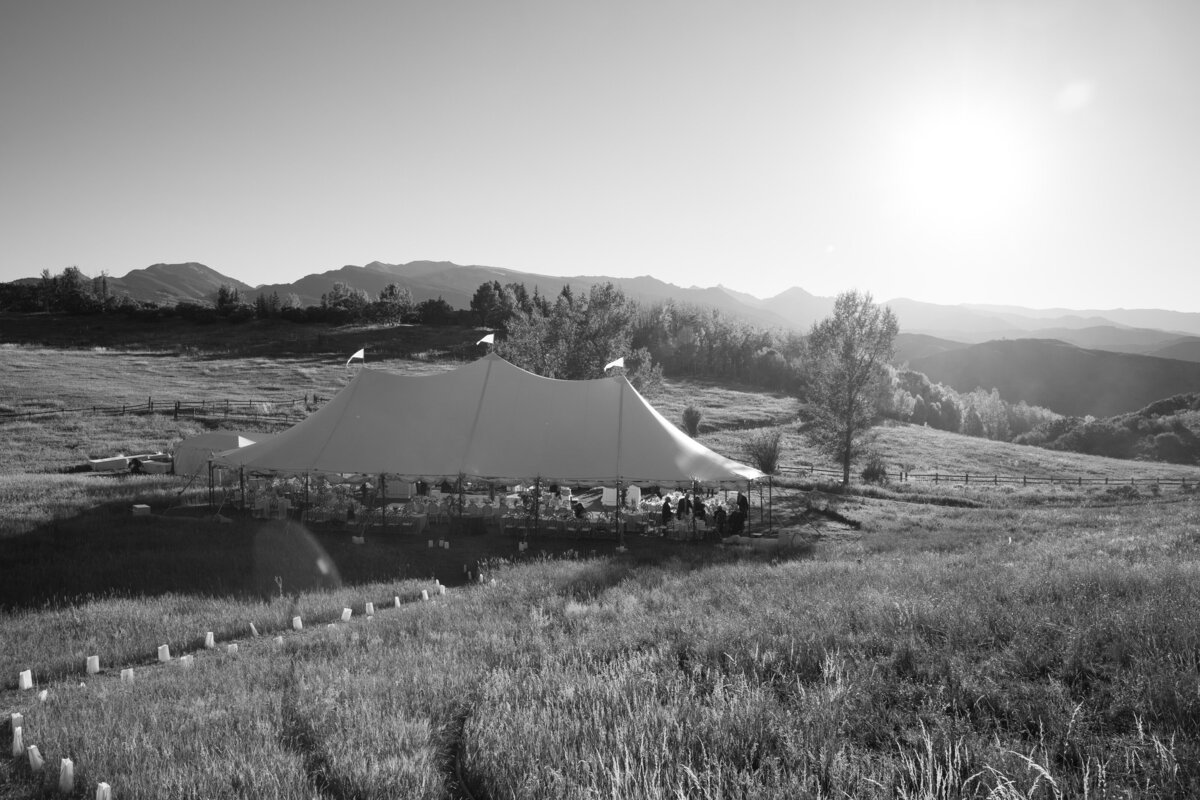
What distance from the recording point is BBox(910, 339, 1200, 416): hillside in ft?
399

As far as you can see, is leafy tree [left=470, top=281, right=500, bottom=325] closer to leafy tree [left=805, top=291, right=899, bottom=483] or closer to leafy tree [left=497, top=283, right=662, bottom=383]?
leafy tree [left=497, top=283, right=662, bottom=383]

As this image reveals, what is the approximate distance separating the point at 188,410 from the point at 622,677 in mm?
43315

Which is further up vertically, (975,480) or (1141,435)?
(975,480)

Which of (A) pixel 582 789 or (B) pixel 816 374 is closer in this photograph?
(A) pixel 582 789

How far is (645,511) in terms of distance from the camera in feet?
60.2

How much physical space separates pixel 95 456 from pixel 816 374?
32.5m

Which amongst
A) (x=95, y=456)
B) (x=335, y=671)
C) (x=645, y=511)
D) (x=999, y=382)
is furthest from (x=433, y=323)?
(x=999, y=382)

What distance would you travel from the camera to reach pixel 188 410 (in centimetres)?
4019

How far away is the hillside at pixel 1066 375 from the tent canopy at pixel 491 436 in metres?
131

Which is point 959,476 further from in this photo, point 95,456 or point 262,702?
point 95,456

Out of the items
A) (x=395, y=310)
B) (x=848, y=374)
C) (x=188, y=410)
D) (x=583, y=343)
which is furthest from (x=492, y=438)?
(x=395, y=310)

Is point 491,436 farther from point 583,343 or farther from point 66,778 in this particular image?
point 583,343

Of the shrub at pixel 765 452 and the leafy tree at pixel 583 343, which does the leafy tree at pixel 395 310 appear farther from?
the shrub at pixel 765 452

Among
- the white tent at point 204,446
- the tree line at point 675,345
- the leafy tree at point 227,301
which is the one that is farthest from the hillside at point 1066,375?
the white tent at point 204,446
